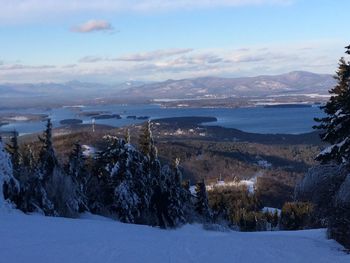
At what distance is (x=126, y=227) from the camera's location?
1505cm

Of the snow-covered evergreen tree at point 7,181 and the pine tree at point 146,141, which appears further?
the pine tree at point 146,141

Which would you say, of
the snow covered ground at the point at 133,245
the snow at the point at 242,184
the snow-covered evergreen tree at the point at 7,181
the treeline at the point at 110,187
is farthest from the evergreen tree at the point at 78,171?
the snow at the point at 242,184

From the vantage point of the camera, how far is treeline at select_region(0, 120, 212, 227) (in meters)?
19.3

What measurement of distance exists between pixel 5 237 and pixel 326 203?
26.1ft

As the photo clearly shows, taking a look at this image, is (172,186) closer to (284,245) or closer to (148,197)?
(148,197)

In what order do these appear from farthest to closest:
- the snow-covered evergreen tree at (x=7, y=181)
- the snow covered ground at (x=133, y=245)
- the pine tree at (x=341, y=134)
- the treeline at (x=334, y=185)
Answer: the snow-covered evergreen tree at (x=7, y=181) → the pine tree at (x=341, y=134) → the treeline at (x=334, y=185) → the snow covered ground at (x=133, y=245)

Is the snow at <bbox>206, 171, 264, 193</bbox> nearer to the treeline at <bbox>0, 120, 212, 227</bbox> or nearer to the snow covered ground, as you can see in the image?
the treeline at <bbox>0, 120, 212, 227</bbox>

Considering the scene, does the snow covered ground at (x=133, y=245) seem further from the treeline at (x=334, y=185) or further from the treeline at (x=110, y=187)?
the treeline at (x=110, y=187)

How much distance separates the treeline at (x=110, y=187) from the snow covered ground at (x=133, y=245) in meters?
4.12

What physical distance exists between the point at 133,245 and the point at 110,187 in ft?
53.6

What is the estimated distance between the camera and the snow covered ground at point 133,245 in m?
10.3

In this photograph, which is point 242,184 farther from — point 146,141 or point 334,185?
point 334,185

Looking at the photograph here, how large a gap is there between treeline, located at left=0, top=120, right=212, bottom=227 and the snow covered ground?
4.12 m

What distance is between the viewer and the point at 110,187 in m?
27.9
